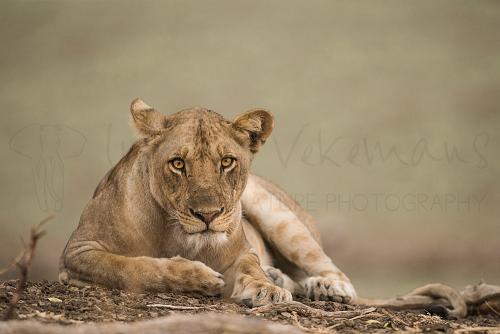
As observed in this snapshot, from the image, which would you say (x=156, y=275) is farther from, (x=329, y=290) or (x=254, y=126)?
(x=329, y=290)

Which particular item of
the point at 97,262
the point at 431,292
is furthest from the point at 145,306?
the point at 431,292

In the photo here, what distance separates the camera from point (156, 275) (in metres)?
4.21

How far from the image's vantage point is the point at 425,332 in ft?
11.5

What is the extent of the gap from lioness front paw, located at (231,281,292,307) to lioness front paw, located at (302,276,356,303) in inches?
38.3

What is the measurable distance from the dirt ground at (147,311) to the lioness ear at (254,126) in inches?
41.2

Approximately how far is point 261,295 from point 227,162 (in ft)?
2.60

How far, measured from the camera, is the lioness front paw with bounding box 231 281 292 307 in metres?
4.14

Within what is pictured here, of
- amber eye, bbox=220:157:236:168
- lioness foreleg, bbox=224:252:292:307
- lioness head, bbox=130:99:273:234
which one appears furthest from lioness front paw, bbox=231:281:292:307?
amber eye, bbox=220:157:236:168

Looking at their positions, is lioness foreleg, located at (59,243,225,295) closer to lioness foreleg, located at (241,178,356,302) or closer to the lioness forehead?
the lioness forehead

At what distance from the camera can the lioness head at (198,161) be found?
4266mm

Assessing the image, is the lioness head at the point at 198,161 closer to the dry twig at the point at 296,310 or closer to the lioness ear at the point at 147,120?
the lioness ear at the point at 147,120

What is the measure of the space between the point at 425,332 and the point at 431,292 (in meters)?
1.92

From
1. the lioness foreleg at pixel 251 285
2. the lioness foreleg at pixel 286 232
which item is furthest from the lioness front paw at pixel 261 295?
the lioness foreleg at pixel 286 232

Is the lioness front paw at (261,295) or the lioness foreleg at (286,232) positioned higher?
the lioness foreleg at (286,232)
